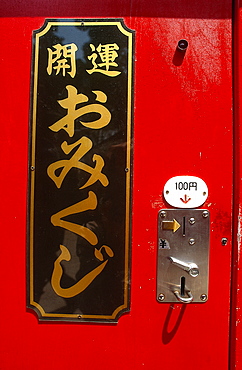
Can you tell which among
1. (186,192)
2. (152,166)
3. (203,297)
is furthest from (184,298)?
(152,166)

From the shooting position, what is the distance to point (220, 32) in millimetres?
1295

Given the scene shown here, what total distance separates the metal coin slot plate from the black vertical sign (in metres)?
0.15

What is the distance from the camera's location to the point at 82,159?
1.30m

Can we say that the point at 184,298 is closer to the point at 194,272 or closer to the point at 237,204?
the point at 194,272

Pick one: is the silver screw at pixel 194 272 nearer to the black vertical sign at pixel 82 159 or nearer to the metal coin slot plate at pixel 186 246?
the metal coin slot plate at pixel 186 246

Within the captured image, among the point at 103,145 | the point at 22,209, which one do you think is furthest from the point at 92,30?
the point at 22,209

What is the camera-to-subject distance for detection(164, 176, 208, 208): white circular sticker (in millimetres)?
1299

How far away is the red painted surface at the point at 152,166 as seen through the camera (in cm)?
130

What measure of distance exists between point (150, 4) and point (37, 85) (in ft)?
1.76

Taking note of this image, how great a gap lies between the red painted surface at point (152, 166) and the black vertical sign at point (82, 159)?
0.04m

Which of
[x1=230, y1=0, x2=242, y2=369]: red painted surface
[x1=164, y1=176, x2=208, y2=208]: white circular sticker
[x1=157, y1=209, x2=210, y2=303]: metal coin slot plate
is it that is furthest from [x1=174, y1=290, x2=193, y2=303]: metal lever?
[x1=164, y1=176, x2=208, y2=208]: white circular sticker

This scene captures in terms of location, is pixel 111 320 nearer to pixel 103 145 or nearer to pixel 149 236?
pixel 149 236

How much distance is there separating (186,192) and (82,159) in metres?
0.42

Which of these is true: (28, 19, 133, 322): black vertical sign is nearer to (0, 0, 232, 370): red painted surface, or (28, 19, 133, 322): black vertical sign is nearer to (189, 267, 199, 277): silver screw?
(0, 0, 232, 370): red painted surface
